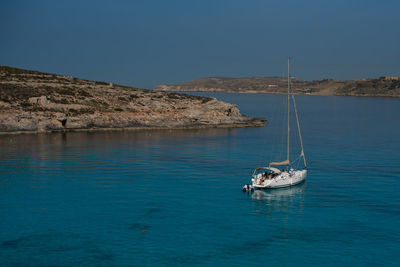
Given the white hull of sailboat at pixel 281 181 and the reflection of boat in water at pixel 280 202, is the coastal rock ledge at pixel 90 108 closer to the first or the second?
the white hull of sailboat at pixel 281 181

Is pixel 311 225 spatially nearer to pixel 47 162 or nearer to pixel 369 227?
pixel 369 227

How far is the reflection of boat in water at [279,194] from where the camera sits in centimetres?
4797

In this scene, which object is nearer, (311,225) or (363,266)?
(363,266)

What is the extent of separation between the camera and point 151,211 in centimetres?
4197

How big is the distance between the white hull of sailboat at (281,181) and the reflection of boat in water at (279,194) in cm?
50

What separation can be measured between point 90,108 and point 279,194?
7986 cm

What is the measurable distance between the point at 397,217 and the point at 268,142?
169ft

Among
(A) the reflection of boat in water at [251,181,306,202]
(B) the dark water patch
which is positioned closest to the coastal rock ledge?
(A) the reflection of boat in water at [251,181,306,202]

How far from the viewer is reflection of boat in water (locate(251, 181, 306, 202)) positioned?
47969mm

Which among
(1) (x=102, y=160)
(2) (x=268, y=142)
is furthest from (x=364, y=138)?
(1) (x=102, y=160)

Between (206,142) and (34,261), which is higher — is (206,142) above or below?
above

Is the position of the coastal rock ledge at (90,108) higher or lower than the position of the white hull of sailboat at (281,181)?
higher

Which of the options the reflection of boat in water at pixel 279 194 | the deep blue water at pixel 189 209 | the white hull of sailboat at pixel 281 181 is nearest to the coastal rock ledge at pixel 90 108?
the deep blue water at pixel 189 209

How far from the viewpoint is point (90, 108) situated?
118500 millimetres
